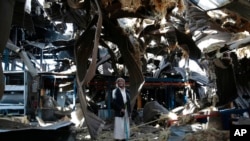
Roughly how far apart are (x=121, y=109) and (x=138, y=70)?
5.20 ft

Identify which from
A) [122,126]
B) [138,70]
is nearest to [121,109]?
[122,126]

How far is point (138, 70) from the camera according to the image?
716 centimetres

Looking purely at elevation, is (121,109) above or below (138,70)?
below

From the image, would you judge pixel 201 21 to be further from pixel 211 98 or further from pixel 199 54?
pixel 211 98

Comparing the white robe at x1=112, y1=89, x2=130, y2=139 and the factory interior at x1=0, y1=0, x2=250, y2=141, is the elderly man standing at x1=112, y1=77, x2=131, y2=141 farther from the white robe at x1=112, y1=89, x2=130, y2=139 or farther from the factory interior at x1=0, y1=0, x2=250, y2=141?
the factory interior at x1=0, y1=0, x2=250, y2=141

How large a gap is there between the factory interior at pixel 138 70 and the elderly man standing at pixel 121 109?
64cm

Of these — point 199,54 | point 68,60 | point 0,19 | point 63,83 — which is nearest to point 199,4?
point 199,54

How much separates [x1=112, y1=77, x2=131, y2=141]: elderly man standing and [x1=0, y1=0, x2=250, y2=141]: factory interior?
2.10 feet

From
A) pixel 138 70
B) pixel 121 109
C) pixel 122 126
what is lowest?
pixel 122 126

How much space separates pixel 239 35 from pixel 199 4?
182 centimetres

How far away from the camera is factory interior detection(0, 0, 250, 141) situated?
570 cm

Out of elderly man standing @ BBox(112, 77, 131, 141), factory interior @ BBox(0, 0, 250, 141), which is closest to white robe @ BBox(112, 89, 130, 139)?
elderly man standing @ BBox(112, 77, 131, 141)

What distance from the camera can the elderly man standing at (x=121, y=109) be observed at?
841 centimetres

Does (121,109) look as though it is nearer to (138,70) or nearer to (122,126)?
(122,126)
